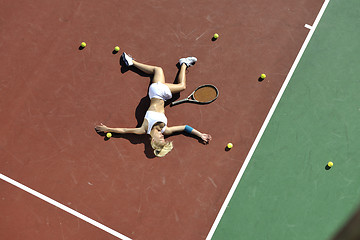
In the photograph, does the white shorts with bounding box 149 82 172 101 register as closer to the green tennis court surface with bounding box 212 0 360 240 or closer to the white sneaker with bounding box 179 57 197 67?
the white sneaker with bounding box 179 57 197 67

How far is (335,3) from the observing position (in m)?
8.38

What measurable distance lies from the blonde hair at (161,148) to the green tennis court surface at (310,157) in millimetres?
1786

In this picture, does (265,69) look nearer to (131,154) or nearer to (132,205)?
(131,154)

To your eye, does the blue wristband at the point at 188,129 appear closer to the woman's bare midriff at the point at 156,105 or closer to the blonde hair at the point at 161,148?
the blonde hair at the point at 161,148

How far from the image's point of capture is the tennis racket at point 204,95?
8141 millimetres

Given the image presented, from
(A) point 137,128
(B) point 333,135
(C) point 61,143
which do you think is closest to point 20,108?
(C) point 61,143

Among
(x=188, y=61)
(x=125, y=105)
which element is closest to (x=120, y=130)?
(x=125, y=105)

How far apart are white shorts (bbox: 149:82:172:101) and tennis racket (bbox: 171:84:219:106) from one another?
41cm

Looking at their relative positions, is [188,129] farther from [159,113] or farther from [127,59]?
[127,59]

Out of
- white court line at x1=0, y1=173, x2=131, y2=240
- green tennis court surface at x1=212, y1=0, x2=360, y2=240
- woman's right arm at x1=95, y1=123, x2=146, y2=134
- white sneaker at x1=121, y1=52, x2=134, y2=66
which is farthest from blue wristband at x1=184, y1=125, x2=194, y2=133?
white court line at x1=0, y1=173, x2=131, y2=240

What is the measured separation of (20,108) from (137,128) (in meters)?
2.74

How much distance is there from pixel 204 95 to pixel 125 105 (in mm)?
1828

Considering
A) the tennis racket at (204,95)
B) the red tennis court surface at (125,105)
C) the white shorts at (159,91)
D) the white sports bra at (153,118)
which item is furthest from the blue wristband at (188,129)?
the white shorts at (159,91)

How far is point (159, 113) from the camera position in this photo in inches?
308
